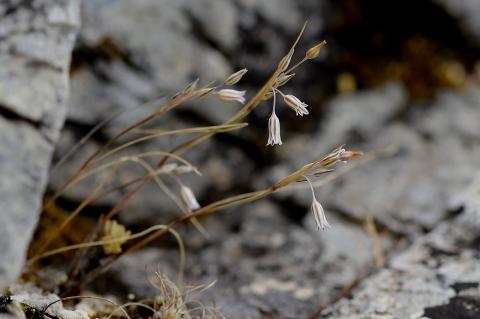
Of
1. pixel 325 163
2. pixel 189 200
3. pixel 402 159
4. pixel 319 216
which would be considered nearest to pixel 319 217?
pixel 319 216

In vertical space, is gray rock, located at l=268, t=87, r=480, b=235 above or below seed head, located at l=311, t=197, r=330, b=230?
above

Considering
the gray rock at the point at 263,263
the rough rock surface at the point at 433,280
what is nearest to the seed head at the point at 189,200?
the gray rock at the point at 263,263

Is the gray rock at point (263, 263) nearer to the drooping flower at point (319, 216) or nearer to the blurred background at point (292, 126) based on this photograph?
the blurred background at point (292, 126)

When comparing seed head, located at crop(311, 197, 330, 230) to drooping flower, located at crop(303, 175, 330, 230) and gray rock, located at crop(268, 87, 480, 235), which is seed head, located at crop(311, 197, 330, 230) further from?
gray rock, located at crop(268, 87, 480, 235)

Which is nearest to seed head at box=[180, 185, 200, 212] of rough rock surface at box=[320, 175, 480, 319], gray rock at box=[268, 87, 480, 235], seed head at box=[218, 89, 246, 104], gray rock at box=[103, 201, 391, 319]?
seed head at box=[218, 89, 246, 104]

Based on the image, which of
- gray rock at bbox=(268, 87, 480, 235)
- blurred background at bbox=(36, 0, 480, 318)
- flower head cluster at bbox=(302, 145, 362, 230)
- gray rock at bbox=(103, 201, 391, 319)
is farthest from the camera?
gray rock at bbox=(268, 87, 480, 235)

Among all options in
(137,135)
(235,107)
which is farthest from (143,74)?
(235,107)

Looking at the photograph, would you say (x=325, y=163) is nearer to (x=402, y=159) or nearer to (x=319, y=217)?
(x=319, y=217)

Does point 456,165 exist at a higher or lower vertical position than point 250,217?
higher

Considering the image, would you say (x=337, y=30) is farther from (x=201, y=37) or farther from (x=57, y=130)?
(x=57, y=130)
